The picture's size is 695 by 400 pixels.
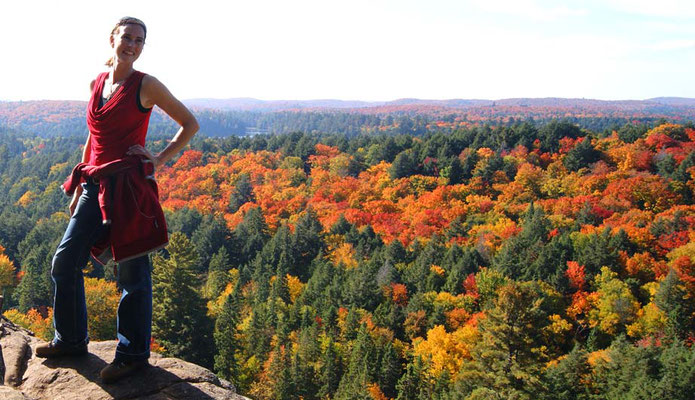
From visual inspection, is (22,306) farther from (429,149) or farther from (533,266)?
(429,149)

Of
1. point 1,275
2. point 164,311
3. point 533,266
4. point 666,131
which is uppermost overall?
point 666,131

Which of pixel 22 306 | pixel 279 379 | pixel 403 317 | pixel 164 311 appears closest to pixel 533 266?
pixel 403 317

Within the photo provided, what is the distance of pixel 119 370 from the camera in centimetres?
416

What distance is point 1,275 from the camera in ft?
162

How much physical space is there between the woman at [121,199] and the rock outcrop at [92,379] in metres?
0.15

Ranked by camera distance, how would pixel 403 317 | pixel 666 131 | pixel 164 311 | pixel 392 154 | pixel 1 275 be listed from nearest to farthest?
pixel 164 311 < pixel 403 317 < pixel 1 275 < pixel 666 131 < pixel 392 154

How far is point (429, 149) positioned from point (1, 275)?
6299cm

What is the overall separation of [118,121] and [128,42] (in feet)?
2.24

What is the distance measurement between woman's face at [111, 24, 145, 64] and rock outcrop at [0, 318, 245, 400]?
2.78 meters

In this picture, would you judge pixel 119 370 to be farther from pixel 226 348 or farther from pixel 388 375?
pixel 388 375

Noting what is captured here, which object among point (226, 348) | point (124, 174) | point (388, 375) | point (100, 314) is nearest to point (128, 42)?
point (124, 174)

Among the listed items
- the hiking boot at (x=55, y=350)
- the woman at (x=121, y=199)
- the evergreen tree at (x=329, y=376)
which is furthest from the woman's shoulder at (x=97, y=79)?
the evergreen tree at (x=329, y=376)

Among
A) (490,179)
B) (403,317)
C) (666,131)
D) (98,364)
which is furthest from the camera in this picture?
(666,131)

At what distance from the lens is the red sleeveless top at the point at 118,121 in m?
3.89
